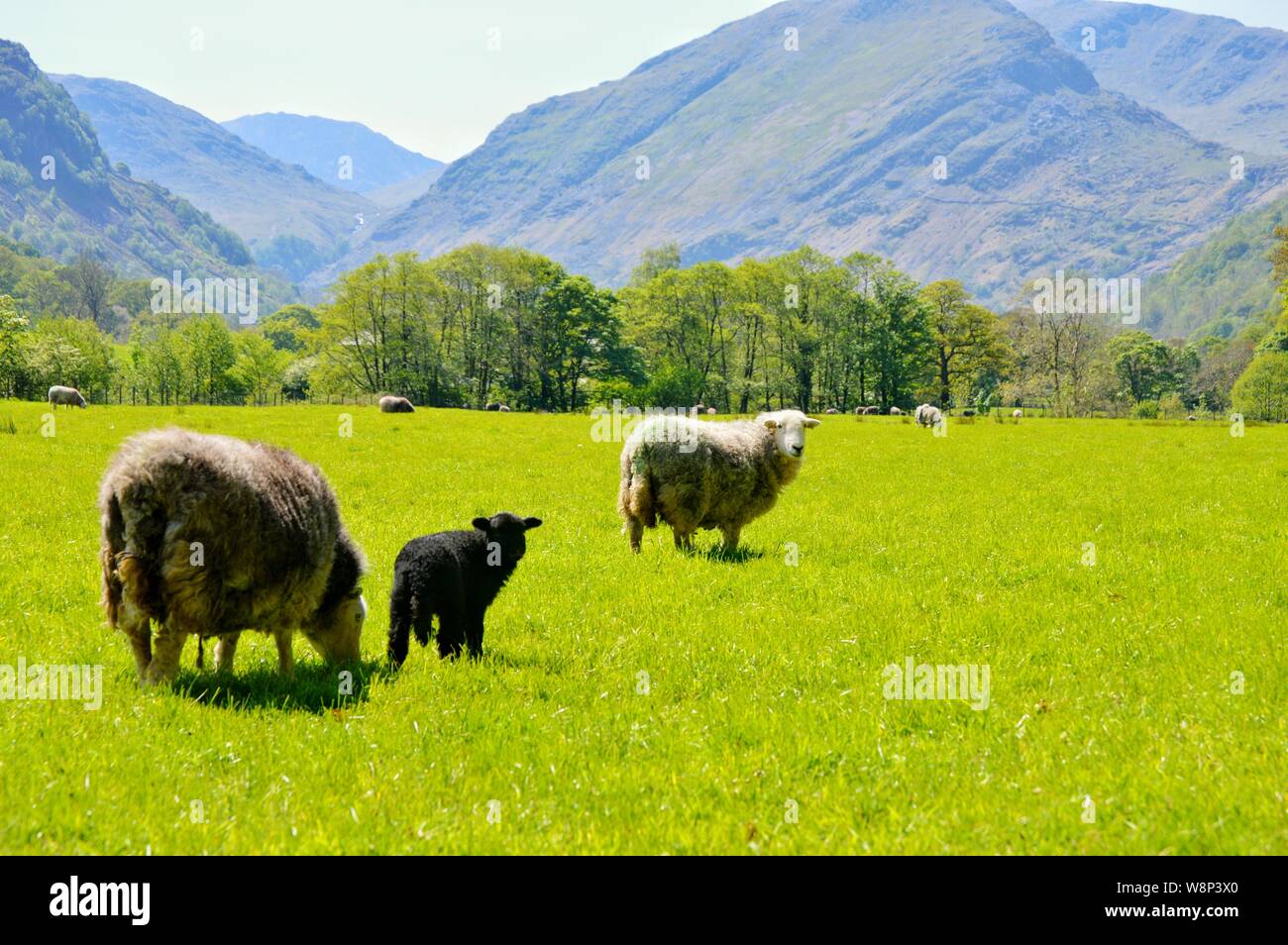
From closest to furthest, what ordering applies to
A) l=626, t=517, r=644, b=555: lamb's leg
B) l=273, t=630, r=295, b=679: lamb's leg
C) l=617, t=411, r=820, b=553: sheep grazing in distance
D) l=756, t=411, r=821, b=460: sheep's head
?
1. l=273, t=630, r=295, b=679: lamb's leg
2. l=617, t=411, r=820, b=553: sheep grazing in distance
3. l=626, t=517, r=644, b=555: lamb's leg
4. l=756, t=411, r=821, b=460: sheep's head

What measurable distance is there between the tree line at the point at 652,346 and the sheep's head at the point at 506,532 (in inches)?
2920

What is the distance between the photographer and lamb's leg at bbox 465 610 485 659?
25.5 ft

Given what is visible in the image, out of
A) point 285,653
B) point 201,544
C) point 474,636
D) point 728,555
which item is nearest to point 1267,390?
point 728,555

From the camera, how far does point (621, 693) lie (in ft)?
22.6

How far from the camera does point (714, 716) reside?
20.6 feet

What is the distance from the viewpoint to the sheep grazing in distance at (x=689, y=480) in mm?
13484

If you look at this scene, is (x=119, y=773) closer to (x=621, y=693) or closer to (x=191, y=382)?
(x=621, y=693)

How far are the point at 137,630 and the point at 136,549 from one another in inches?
27.4

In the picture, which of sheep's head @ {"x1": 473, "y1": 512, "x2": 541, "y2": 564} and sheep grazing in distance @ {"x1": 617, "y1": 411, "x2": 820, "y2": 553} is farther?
sheep grazing in distance @ {"x1": 617, "y1": 411, "x2": 820, "y2": 553}

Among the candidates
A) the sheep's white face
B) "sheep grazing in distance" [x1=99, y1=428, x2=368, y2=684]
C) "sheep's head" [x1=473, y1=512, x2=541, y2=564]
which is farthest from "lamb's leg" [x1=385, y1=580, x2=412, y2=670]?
"sheep's head" [x1=473, y1=512, x2=541, y2=564]

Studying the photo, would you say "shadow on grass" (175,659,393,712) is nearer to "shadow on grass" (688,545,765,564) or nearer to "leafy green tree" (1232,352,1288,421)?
"shadow on grass" (688,545,765,564)

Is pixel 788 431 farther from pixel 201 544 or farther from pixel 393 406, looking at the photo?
pixel 393 406
